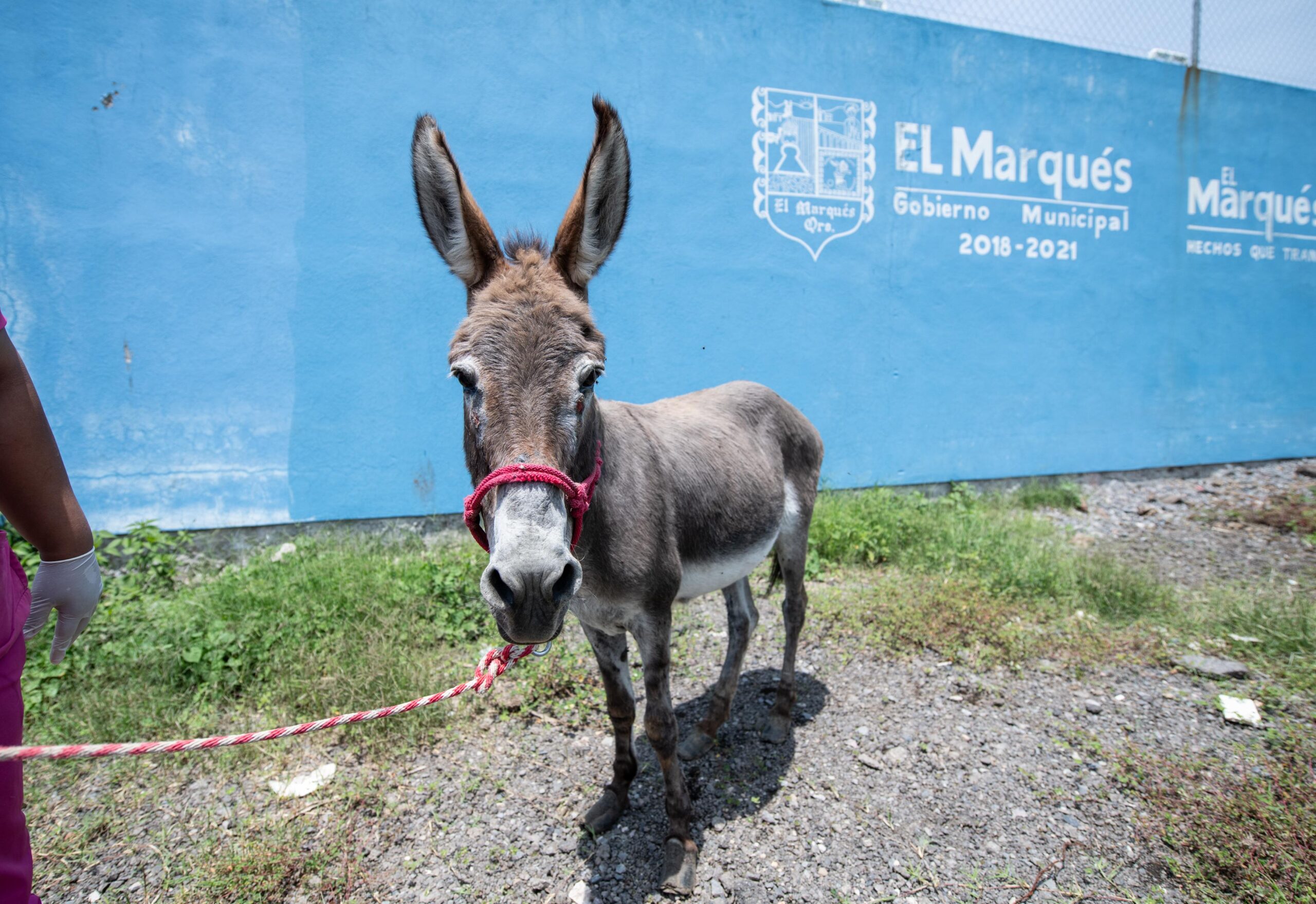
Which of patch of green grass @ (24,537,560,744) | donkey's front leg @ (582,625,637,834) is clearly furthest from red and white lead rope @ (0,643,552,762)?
patch of green grass @ (24,537,560,744)

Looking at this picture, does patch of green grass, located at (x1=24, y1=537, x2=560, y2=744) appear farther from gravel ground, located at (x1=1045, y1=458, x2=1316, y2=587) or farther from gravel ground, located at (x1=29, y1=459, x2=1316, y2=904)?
gravel ground, located at (x1=1045, y1=458, x2=1316, y2=587)

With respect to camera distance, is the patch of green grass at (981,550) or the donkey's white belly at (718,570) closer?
the donkey's white belly at (718,570)

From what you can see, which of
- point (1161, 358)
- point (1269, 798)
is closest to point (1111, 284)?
point (1161, 358)

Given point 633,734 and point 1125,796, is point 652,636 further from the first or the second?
point 1125,796

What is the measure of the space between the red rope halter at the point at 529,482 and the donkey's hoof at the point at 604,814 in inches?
57.4

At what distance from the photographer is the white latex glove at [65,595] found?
5.08 feet

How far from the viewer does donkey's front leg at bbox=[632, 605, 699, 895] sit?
7.68ft

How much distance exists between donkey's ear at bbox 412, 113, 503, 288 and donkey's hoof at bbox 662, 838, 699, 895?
86.0 inches

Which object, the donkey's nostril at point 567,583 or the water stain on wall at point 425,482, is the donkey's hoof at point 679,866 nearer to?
the donkey's nostril at point 567,583

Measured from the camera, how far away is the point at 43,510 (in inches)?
57.6

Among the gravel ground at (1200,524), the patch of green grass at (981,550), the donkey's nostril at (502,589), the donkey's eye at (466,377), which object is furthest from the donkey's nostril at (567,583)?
the gravel ground at (1200,524)

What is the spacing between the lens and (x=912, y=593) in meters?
4.47

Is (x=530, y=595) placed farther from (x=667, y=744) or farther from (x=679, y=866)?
(x=679, y=866)

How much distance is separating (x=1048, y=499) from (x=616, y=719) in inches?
250
